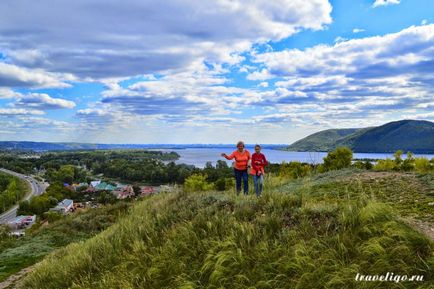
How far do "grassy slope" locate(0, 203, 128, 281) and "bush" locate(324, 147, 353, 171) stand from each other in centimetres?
1525

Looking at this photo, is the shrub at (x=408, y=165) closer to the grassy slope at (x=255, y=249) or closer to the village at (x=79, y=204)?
the grassy slope at (x=255, y=249)

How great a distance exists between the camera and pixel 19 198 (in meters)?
94.2

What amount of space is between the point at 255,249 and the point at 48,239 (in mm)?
10771

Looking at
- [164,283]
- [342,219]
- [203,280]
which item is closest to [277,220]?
[342,219]

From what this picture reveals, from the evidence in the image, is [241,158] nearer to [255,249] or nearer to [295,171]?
[255,249]

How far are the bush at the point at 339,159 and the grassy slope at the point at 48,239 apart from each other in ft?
50.0

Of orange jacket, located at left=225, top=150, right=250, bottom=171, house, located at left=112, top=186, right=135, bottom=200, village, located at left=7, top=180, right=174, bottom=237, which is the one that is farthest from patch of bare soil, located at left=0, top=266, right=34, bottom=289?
house, located at left=112, top=186, right=135, bottom=200

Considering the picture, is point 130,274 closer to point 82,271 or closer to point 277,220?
point 82,271

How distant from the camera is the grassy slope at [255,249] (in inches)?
197

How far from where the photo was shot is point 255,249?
5.91m

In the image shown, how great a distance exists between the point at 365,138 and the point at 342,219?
207 meters

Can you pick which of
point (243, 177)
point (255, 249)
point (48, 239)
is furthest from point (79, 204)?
point (255, 249)

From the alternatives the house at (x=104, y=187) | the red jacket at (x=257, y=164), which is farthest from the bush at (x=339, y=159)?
the house at (x=104, y=187)

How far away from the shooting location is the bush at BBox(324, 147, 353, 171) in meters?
25.6
